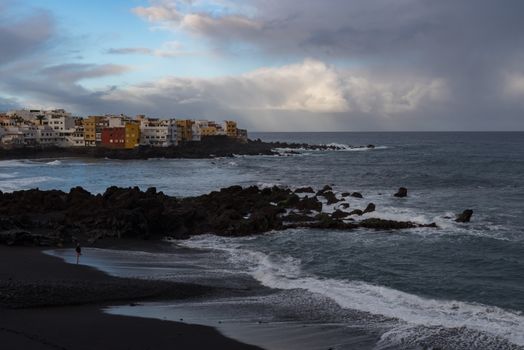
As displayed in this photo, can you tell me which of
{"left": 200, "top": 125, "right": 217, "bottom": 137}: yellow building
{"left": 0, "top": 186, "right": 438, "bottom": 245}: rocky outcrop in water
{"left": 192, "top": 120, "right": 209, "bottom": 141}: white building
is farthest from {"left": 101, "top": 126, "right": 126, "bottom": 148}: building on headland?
{"left": 0, "top": 186, "right": 438, "bottom": 245}: rocky outcrop in water

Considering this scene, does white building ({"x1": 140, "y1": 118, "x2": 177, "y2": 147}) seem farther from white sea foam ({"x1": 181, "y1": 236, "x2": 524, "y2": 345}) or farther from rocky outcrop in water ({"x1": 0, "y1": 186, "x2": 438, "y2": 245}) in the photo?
white sea foam ({"x1": 181, "y1": 236, "x2": 524, "y2": 345})

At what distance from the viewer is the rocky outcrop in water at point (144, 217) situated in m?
23.4

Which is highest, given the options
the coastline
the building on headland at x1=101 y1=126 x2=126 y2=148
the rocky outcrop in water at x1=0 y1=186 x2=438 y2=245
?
the building on headland at x1=101 y1=126 x2=126 y2=148

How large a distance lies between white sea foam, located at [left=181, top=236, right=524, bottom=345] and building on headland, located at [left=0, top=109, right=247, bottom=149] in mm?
90355

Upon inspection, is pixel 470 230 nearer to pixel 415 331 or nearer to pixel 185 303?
pixel 415 331

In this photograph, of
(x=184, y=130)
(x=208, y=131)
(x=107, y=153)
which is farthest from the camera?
(x=208, y=131)

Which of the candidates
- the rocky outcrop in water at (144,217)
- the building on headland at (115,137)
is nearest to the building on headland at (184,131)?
the building on headland at (115,137)

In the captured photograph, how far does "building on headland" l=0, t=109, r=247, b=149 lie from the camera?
10288 cm

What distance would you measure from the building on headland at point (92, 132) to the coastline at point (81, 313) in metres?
89.9

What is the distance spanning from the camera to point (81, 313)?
40.5 ft


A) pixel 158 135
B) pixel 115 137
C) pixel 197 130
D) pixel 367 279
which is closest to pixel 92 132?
pixel 115 137

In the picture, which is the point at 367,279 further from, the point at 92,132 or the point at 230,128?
the point at 230,128

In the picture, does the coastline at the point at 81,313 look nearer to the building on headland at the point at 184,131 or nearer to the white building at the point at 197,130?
the building on headland at the point at 184,131

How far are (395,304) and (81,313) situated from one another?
26.4 feet
